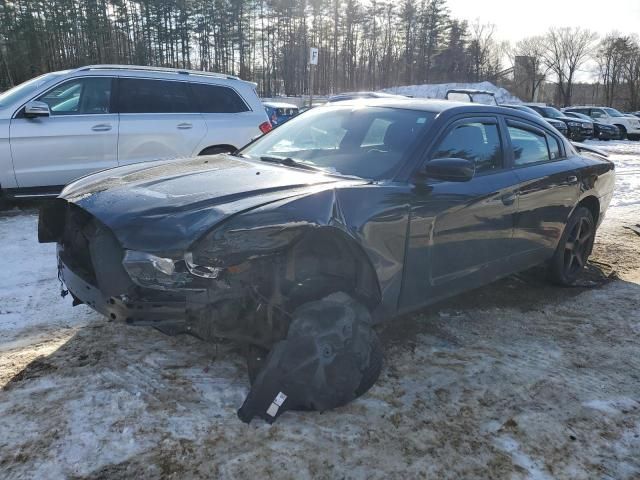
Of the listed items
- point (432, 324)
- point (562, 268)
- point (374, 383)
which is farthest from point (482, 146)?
point (374, 383)

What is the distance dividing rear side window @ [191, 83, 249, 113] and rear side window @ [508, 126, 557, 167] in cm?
437

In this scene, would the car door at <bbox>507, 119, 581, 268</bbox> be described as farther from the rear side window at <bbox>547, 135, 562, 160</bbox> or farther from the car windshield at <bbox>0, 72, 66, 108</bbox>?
the car windshield at <bbox>0, 72, 66, 108</bbox>

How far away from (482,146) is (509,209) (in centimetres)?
51

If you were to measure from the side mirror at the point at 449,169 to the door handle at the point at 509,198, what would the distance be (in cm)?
77

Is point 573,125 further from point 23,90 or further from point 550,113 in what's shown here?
point 23,90

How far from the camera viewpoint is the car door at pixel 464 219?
10.1 ft

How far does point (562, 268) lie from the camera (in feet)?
15.3

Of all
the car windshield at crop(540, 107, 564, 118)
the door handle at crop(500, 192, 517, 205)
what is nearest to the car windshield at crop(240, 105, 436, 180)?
the door handle at crop(500, 192, 517, 205)

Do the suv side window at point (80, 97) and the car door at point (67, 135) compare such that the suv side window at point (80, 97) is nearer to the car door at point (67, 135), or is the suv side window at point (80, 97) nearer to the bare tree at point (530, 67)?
the car door at point (67, 135)

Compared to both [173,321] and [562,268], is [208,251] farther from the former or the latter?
[562,268]

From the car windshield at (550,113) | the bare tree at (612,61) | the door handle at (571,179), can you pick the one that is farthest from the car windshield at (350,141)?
the bare tree at (612,61)

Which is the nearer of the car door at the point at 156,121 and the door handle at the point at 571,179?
the door handle at the point at 571,179

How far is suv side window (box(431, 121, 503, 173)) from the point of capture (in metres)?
3.42

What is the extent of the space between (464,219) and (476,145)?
2.20 ft
